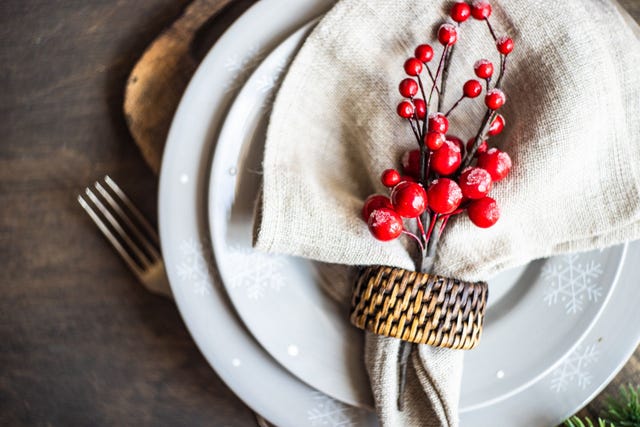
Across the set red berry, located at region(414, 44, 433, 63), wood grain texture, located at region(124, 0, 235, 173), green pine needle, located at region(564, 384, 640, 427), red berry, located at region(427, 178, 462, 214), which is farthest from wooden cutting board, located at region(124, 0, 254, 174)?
green pine needle, located at region(564, 384, 640, 427)

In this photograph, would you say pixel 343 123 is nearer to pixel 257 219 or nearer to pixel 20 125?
pixel 257 219

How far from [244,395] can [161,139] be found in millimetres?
321

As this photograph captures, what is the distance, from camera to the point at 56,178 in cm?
71

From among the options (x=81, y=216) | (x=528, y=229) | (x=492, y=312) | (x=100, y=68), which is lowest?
(x=81, y=216)

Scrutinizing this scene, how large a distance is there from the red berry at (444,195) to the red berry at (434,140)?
0.10 ft

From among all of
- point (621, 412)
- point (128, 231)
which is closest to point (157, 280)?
point (128, 231)

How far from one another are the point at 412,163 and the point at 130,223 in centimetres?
37

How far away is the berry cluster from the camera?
47 centimetres

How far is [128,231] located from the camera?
2.28 feet

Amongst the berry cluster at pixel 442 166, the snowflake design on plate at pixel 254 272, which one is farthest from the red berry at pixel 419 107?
the snowflake design on plate at pixel 254 272

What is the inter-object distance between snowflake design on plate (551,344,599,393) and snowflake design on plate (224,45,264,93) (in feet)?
1.56

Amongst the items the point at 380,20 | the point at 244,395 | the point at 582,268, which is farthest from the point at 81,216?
the point at 582,268

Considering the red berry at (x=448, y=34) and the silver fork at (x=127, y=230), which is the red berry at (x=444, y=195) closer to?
the red berry at (x=448, y=34)

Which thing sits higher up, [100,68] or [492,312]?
[492,312]
